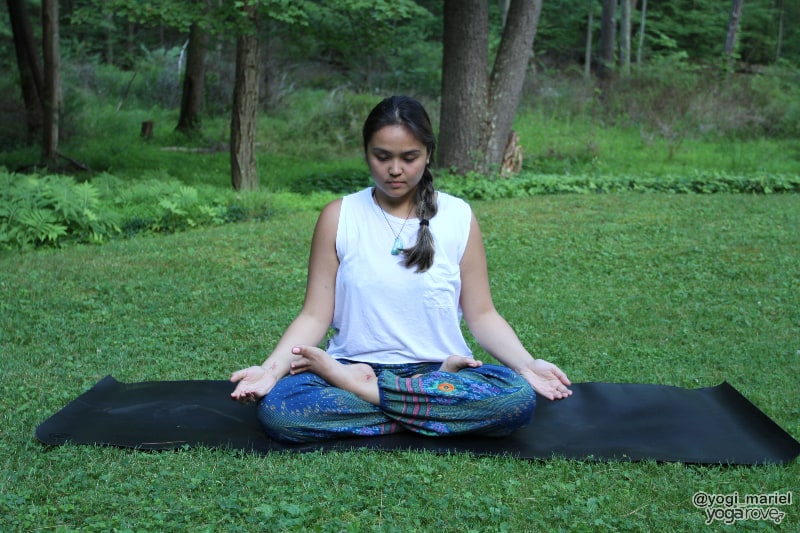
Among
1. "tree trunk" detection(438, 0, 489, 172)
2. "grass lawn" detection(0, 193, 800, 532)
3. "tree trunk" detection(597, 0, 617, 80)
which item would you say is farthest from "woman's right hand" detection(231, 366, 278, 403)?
"tree trunk" detection(597, 0, 617, 80)

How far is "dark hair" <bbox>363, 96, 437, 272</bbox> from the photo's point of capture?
3.31 metres

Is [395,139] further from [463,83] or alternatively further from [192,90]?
[192,90]

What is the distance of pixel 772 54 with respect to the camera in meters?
30.2

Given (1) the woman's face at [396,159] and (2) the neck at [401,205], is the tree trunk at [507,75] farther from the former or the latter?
(1) the woman's face at [396,159]

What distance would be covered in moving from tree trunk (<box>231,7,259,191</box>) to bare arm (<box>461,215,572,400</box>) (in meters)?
6.57

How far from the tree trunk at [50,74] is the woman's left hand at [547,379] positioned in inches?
373

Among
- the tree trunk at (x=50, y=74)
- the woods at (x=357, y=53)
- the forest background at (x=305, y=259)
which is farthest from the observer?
the tree trunk at (x=50, y=74)

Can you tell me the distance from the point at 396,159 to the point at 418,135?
0.13m

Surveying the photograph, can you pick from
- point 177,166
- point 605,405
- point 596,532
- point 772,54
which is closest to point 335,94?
point 177,166

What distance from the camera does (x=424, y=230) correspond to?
3457mm

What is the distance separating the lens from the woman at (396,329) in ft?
10.8

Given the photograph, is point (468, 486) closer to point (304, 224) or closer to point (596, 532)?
point (596, 532)

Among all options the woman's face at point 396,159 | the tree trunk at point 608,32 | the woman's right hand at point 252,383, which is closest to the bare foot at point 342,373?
the woman's right hand at point 252,383

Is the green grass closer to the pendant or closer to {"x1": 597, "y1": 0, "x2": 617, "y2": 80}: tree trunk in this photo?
{"x1": 597, "y1": 0, "x2": 617, "y2": 80}: tree trunk
